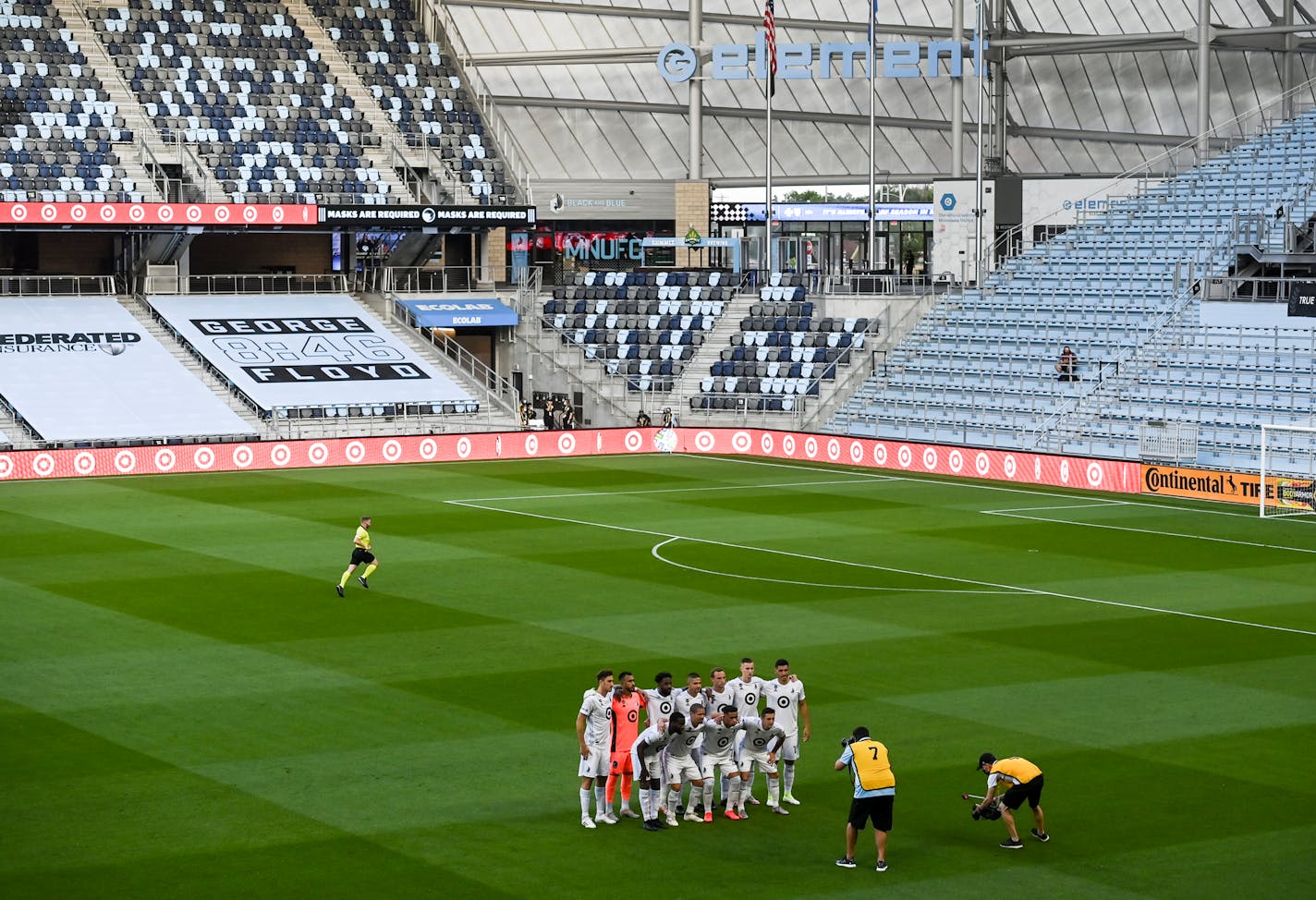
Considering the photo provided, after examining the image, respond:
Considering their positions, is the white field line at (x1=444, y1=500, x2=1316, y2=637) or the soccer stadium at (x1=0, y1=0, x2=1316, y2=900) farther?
the white field line at (x1=444, y1=500, x2=1316, y2=637)

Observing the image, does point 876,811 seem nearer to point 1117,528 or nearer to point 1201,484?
point 1117,528

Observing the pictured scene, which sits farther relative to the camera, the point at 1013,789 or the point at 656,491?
the point at 656,491

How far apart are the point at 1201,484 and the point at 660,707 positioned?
3225 cm

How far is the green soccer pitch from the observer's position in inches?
718


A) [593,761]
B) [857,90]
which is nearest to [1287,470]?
[593,761]

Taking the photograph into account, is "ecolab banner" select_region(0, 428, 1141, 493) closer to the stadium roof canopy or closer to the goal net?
the goal net

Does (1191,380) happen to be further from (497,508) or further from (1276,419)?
(497,508)

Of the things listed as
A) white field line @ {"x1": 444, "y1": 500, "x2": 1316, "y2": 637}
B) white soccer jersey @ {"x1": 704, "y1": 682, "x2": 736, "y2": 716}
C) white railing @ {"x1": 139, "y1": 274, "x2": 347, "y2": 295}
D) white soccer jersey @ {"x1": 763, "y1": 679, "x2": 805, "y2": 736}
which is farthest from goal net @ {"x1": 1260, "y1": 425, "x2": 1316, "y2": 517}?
white railing @ {"x1": 139, "y1": 274, "x2": 347, "y2": 295}

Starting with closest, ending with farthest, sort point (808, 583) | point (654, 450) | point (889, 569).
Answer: point (808, 583)
point (889, 569)
point (654, 450)

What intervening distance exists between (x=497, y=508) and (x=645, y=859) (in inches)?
1126

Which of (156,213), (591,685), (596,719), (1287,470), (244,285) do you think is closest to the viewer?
(596,719)

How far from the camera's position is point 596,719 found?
19.4m

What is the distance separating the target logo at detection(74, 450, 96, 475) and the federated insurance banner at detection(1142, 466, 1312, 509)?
28349 mm

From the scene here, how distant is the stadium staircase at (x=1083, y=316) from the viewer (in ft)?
186
